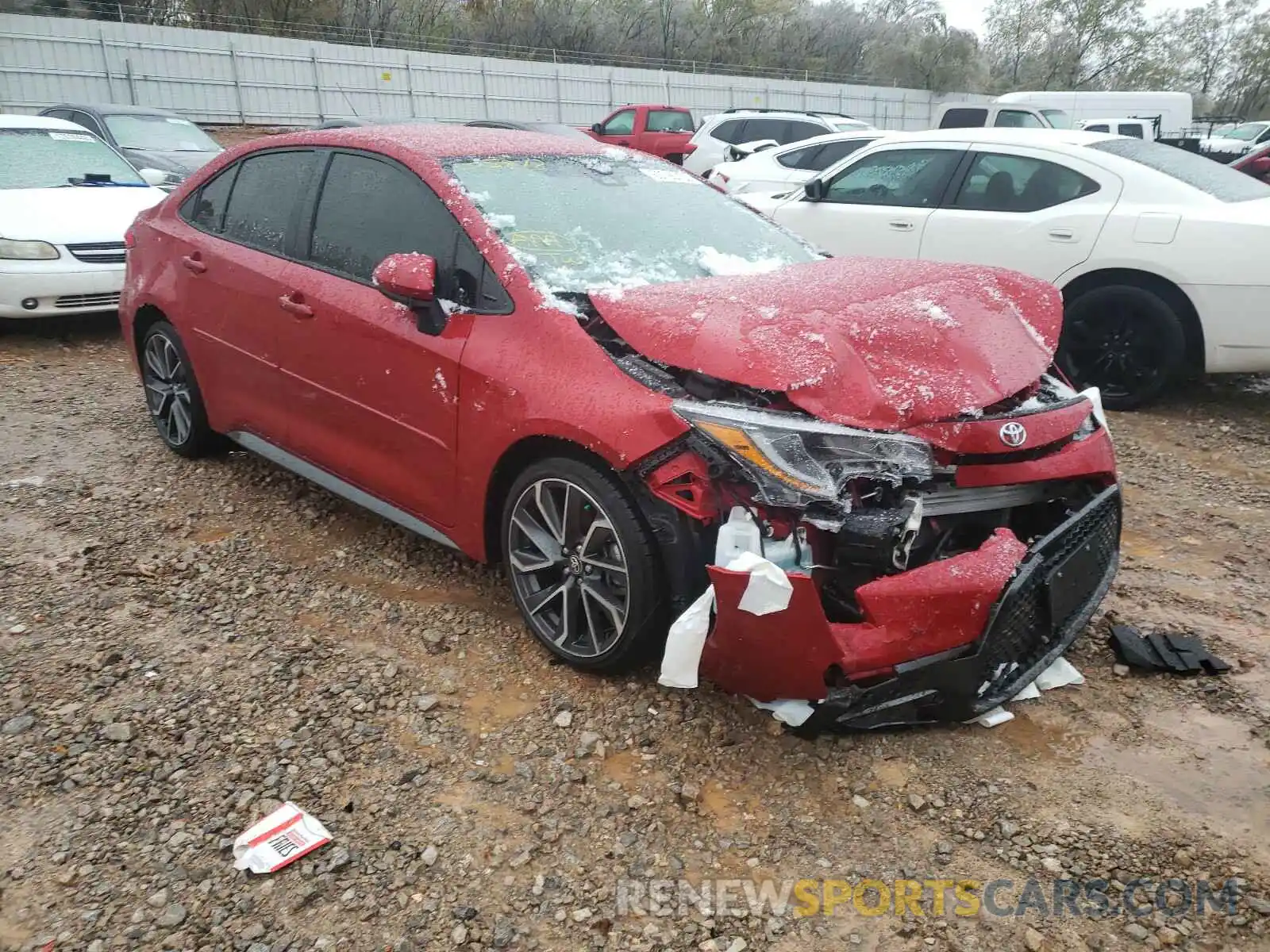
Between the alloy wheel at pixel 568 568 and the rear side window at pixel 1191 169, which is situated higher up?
the rear side window at pixel 1191 169

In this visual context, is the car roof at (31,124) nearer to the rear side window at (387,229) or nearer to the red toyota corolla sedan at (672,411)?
the red toyota corolla sedan at (672,411)

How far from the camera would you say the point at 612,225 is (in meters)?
3.48

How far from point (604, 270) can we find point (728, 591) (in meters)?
1.33

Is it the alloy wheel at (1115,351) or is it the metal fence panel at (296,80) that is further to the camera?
the metal fence panel at (296,80)

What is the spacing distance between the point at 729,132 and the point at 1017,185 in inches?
365

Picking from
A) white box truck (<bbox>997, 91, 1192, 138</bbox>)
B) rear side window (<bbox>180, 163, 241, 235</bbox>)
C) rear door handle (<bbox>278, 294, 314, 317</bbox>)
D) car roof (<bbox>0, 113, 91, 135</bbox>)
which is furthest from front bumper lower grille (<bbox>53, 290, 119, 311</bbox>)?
white box truck (<bbox>997, 91, 1192, 138</bbox>)

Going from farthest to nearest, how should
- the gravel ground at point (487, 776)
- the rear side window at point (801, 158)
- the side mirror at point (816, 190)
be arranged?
the rear side window at point (801, 158) → the side mirror at point (816, 190) → the gravel ground at point (487, 776)

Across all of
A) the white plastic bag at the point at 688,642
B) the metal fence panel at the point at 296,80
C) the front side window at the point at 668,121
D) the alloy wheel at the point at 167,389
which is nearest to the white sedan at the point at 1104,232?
the alloy wheel at the point at 167,389

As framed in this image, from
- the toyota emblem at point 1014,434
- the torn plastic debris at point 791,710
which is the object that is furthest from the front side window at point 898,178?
the torn plastic debris at point 791,710

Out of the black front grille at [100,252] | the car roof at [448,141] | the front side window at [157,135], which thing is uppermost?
the car roof at [448,141]

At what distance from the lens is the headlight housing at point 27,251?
6.65m

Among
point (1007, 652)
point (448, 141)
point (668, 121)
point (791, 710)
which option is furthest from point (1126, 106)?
point (791, 710)

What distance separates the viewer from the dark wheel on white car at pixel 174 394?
14.9 ft

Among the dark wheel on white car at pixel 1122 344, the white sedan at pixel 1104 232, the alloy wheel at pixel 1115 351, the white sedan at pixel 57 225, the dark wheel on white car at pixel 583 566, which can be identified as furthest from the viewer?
the white sedan at pixel 57 225
